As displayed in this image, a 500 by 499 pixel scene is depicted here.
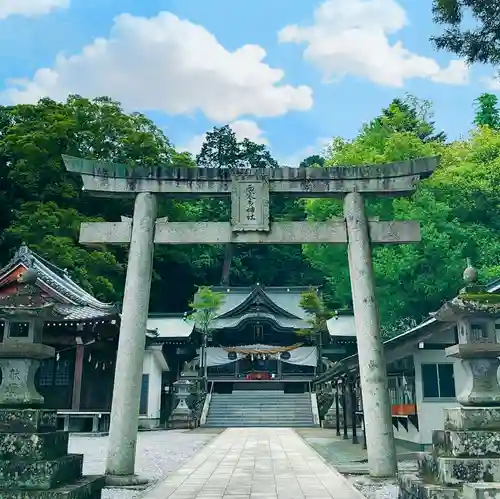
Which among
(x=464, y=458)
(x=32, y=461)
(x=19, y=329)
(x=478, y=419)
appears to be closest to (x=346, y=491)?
(x=464, y=458)

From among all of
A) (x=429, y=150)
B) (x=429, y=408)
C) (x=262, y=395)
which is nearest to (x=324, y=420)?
(x=262, y=395)

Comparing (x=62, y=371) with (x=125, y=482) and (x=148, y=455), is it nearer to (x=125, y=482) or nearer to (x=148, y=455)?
(x=148, y=455)

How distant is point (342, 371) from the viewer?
17.0m

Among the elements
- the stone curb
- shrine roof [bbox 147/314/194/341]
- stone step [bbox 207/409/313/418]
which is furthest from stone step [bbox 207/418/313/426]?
the stone curb

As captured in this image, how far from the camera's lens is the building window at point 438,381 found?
14.7 metres

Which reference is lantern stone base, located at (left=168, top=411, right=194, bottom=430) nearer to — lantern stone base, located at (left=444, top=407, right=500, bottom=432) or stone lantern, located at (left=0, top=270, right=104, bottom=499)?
stone lantern, located at (left=0, top=270, right=104, bottom=499)

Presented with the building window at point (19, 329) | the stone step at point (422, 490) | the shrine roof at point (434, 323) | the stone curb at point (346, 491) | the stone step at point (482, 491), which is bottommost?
the stone curb at point (346, 491)

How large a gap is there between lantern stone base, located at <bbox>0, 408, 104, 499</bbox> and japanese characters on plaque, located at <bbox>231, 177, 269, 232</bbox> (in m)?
4.91

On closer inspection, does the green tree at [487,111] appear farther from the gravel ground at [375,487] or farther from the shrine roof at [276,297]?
the gravel ground at [375,487]

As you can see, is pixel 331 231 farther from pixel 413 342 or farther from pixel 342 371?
pixel 342 371

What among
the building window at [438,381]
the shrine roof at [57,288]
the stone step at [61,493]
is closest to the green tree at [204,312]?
the shrine roof at [57,288]

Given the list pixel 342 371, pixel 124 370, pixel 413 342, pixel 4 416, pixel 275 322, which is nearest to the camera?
pixel 4 416

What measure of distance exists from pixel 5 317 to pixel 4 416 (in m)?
1.38

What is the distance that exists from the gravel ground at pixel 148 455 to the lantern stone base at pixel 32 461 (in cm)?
156
